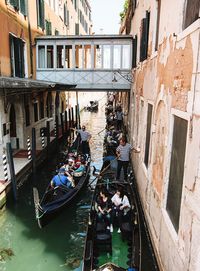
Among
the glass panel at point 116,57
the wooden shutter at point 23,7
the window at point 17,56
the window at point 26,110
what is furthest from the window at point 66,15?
the window at point 26,110

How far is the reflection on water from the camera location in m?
5.38

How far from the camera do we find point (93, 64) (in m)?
12.9

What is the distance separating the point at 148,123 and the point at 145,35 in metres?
2.54

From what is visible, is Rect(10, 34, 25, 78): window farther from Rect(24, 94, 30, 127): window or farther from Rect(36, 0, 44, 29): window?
Rect(36, 0, 44, 29): window

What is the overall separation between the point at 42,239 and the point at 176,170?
3.54 meters

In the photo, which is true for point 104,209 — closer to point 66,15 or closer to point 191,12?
point 191,12

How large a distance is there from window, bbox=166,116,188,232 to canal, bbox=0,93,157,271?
1.41 m

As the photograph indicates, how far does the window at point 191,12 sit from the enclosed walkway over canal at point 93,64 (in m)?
8.82

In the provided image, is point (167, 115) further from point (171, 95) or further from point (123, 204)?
point (123, 204)

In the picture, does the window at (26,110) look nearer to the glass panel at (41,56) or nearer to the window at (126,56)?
the glass panel at (41,56)

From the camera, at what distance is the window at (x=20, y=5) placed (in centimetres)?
1020

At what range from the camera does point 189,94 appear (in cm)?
344

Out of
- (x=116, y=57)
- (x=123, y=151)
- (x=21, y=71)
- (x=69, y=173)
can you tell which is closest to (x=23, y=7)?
(x=21, y=71)

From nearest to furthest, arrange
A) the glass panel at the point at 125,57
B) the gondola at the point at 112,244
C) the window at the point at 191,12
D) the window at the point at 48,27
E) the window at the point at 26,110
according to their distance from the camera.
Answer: the window at the point at 191,12
the gondola at the point at 112,244
the window at the point at 26,110
the glass panel at the point at 125,57
the window at the point at 48,27
